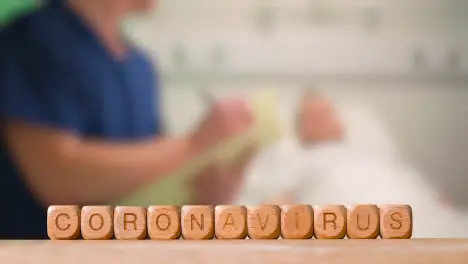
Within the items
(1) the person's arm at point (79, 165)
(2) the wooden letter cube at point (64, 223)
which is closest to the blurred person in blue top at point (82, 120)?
(1) the person's arm at point (79, 165)

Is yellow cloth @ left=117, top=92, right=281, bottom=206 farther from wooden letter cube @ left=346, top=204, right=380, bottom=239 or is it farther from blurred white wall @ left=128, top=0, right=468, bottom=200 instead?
wooden letter cube @ left=346, top=204, right=380, bottom=239

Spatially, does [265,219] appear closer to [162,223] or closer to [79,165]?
[162,223]

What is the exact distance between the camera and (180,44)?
4.91 ft

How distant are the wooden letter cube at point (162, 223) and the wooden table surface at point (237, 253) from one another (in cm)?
6

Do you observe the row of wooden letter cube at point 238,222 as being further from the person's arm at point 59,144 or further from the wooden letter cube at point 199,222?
the person's arm at point 59,144

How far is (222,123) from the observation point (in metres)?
1.49

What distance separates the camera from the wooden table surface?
977 mm

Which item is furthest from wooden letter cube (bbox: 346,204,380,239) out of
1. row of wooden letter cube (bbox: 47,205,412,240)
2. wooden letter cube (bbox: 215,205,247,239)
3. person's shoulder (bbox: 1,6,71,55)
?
person's shoulder (bbox: 1,6,71,55)

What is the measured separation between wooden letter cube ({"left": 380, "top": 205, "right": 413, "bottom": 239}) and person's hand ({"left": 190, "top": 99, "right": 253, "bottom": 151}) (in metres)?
0.47

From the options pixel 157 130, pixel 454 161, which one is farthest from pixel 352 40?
pixel 157 130

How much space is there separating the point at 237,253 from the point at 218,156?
50 cm

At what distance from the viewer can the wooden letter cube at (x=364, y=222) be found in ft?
3.48

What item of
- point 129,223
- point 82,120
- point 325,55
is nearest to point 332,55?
point 325,55

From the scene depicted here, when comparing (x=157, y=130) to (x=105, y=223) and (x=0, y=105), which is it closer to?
(x=0, y=105)
